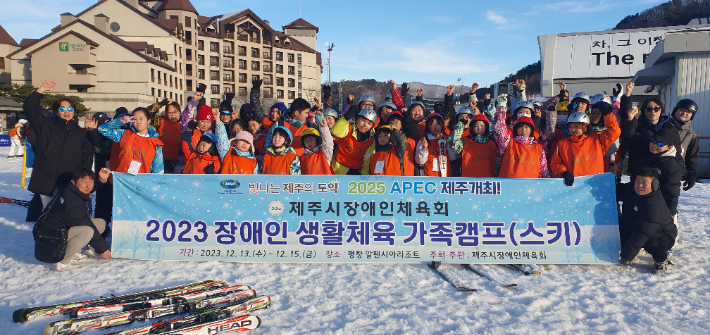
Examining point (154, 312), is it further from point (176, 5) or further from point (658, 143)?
point (176, 5)

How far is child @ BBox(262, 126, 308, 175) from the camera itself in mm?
5195

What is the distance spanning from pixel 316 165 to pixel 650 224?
3.72 metres

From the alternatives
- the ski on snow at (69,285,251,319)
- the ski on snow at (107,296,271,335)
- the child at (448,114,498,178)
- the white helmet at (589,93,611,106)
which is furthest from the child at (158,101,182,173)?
the white helmet at (589,93,611,106)

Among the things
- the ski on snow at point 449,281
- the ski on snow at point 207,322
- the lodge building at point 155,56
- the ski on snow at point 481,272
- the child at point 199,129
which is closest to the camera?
the ski on snow at point 207,322

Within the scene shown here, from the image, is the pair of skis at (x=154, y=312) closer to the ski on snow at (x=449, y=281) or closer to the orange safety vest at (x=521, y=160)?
the ski on snow at (x=449, y=281)

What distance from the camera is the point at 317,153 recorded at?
5.33 meters

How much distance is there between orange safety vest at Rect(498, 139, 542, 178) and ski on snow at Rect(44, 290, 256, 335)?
10.2ft

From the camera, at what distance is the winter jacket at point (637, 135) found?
504cm

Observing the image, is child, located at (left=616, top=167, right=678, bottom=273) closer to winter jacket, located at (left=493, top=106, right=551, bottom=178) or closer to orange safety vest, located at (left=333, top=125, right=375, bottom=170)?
winter jacket, located at (left=493, top=106, right=551, bottom=178)

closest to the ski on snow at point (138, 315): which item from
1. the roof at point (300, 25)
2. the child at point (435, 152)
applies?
the child at point (435, 152)

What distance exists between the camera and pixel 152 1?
5644cm

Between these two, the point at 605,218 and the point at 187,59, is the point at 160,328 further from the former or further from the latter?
the point at 187,59

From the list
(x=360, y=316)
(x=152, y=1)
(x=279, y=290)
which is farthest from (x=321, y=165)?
(x=152, y=1)

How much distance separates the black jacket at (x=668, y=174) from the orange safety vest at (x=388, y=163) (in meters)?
2.86
